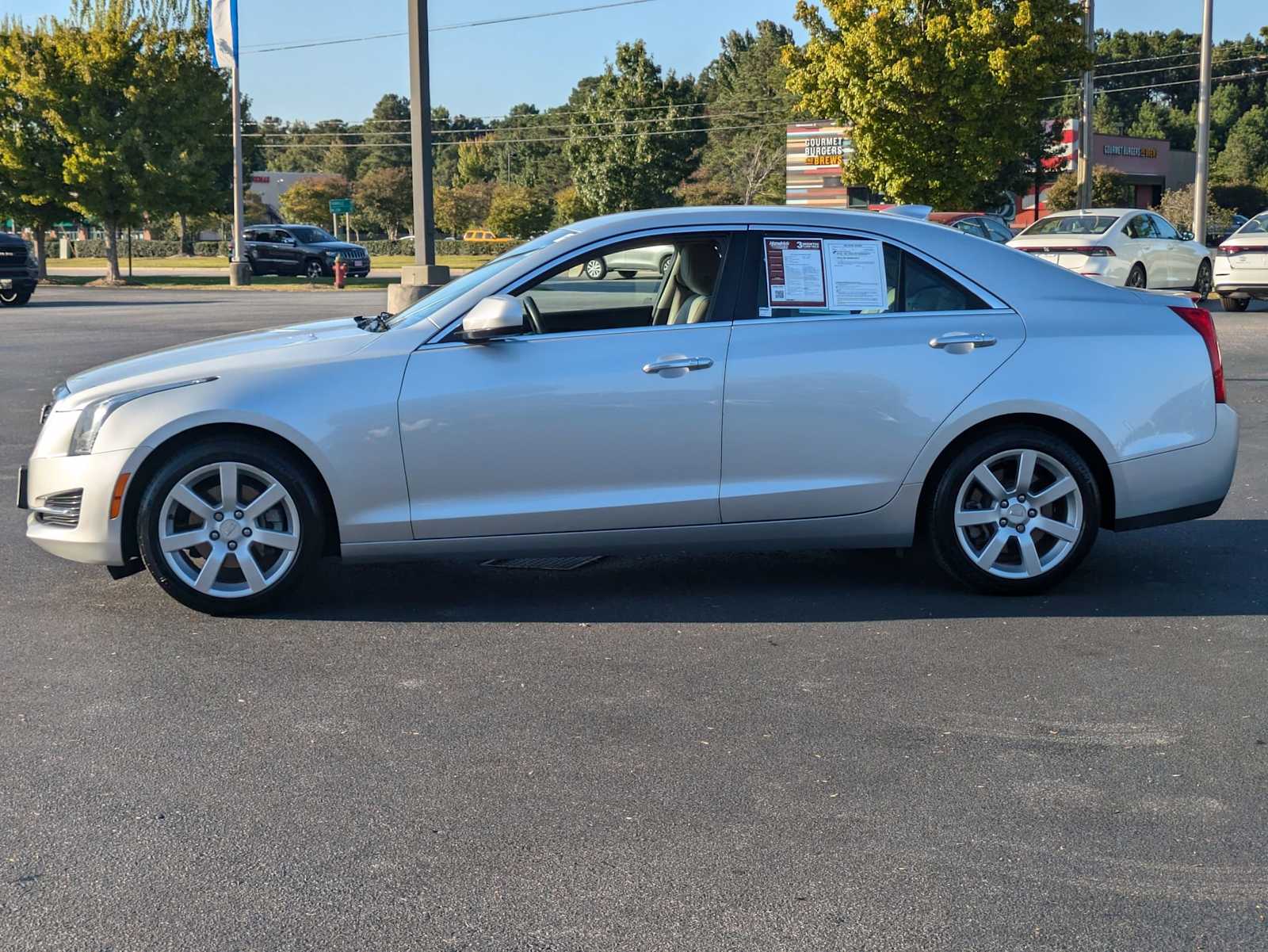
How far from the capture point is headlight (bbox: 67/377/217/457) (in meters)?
5.63

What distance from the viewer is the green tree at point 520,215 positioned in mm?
68438

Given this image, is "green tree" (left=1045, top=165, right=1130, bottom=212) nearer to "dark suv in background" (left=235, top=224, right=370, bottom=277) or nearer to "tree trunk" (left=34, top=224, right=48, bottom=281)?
"dark suv in background" (left=235, top=224, right=370, bottom=277)

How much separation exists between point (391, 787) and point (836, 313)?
292 cm

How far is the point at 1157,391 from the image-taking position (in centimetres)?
604

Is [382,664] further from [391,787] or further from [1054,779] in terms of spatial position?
[1054,779]

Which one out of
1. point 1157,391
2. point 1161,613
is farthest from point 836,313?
point 1161,613

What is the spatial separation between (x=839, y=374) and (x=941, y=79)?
1108 inches

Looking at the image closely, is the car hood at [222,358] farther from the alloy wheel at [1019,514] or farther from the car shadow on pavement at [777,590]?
the alloy wheel at [1019,514]

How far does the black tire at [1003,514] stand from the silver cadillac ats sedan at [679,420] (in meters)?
0.01

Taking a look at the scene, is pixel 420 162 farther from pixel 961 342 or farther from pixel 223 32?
pixel 223 32

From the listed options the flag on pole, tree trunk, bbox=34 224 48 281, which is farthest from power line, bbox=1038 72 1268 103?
the flag on pole

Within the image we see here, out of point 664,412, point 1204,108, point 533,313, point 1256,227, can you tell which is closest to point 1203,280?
point 1256,227

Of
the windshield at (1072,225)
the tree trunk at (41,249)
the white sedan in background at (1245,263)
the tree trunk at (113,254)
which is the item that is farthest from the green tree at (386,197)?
the white sedan in background at (1245,263)

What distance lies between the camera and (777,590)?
20.6 feet
